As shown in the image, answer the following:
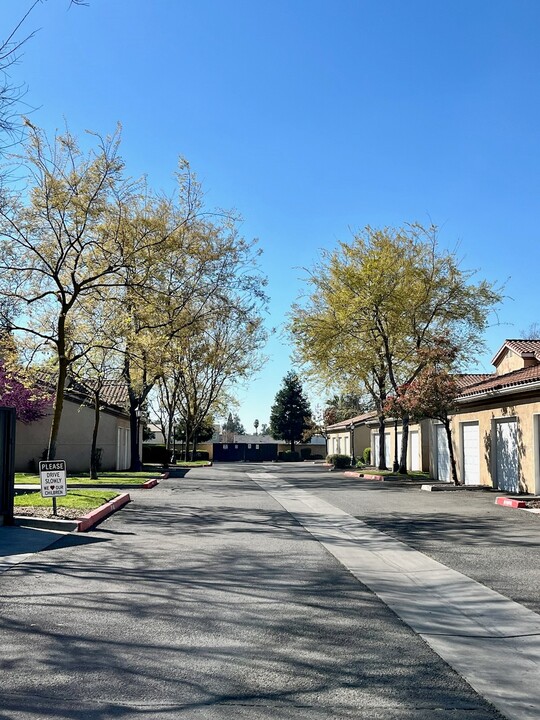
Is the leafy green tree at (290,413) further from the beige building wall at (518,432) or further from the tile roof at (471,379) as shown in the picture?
Answer: the beige building wall at (518,432)

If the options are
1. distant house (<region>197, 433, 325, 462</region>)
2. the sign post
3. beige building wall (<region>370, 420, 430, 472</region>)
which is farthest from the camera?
distant house (<region>197, 433, 325, 462</region>)

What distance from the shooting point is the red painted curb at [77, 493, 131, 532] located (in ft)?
43.5

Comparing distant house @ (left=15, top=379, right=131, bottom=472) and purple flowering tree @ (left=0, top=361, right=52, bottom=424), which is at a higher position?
purple flowering tree @ (left=0, top=361, right=52, bottom=424)

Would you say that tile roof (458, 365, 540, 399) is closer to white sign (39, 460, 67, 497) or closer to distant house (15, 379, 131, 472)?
white sign (39, 460, 67, 497)

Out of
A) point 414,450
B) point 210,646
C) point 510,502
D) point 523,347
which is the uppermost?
point 523,347

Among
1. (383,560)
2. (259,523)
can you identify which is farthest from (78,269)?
(383,560)

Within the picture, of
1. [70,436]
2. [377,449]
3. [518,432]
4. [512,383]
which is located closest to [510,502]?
[518,432]

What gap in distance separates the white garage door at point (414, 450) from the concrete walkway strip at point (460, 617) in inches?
1091

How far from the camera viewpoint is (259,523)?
49.2 feet

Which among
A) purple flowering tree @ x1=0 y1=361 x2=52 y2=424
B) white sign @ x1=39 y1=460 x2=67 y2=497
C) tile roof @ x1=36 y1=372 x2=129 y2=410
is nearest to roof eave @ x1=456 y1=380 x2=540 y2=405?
white sign @ x1=39 y1=460 x2=67 y2=497

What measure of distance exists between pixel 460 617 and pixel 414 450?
3395 centimetres

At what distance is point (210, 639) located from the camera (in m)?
6.33

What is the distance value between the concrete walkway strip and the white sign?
5166 mm

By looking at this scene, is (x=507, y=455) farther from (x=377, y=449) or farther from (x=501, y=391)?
(x=377, y=449)
